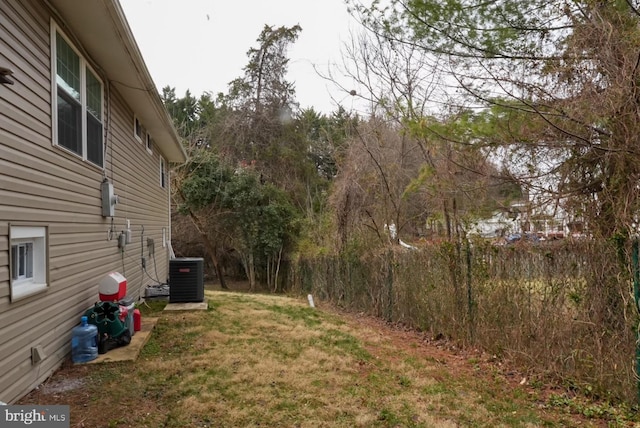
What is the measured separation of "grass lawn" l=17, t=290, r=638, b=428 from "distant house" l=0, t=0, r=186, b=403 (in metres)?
0.51

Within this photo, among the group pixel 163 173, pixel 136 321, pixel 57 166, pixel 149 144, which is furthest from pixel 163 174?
pixel 57 166

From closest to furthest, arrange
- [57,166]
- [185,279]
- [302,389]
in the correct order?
[302,389], [57,166], [185,279]

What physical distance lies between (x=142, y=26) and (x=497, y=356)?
313 inches

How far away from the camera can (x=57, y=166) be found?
3.78 metres

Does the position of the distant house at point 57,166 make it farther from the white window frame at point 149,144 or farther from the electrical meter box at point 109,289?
the white window frame at point 149,144

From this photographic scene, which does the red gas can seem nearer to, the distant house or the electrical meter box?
the distant house

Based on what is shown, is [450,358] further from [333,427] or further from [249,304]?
[249,304]

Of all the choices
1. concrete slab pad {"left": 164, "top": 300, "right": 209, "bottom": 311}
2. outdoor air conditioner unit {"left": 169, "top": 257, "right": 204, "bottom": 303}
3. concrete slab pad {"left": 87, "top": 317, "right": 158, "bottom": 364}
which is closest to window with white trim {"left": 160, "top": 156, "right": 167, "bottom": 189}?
outdoor air conditioner unit {"left": 169, "top": 257, "right": 204, "bottom": 303}

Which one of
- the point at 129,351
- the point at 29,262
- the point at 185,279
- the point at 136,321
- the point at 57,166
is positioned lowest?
the point at 129,351

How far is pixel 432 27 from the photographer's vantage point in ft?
14.0

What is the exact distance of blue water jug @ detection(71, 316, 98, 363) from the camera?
13.0 feet

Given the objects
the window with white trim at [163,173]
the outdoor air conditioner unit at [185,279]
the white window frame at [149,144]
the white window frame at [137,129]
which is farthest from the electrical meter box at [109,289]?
the window with white trim at [163,173]

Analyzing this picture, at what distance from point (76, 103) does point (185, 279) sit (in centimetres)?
378

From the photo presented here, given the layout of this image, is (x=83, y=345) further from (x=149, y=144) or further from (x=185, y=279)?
(x=149, y=144)
